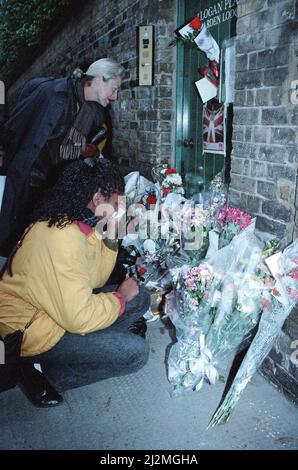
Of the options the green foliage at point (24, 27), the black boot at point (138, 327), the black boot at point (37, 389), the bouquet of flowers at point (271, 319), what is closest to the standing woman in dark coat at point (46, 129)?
the black boot at point (138, 327)

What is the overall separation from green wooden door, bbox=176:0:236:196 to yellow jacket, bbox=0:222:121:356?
1.98m

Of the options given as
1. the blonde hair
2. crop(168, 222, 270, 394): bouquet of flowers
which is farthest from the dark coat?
crop(168, 222, 270, 394): bouquet of flowers

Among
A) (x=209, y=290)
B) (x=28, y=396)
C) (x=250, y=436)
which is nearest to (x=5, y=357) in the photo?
(x=28, y=396)

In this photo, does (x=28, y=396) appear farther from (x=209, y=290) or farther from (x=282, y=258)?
(x=282, y=258)

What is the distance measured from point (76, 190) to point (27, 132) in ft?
4.94

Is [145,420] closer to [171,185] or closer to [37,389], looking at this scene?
[37,389]

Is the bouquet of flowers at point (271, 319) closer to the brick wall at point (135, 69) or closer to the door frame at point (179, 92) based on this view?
the door frame at point (179, 92)

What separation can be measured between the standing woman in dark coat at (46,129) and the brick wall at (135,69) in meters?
0.84

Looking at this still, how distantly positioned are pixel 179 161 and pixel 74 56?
13.3 feet

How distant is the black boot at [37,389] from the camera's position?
254 cm

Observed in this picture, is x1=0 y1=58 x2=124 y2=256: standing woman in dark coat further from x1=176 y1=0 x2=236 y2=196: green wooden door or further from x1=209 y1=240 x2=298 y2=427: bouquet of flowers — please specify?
x1=209 y1=240 x2=298 y2=427: bouquet of flowers

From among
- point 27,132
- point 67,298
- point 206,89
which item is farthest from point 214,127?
point 67,298

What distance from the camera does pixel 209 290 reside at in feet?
8.36

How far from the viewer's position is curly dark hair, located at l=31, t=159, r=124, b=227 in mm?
2312
